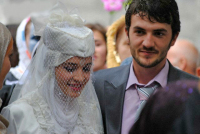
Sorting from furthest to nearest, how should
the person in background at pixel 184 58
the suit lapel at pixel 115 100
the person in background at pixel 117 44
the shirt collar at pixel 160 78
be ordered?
the person in background at pixel 184 58 → the person in background at pixel 117 44 → the shirt collar at pixel 160 78 → the suit lapel at pixel 115 100

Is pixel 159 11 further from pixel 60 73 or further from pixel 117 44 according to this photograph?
pixel 117 44

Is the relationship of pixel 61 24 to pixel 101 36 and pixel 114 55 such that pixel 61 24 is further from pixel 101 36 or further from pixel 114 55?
pixel 101 36

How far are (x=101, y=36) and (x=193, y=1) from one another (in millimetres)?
3715

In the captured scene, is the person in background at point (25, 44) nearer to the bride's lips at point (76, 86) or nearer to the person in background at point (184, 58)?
the person in background at point (184, 58)

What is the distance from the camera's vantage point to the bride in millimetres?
2936

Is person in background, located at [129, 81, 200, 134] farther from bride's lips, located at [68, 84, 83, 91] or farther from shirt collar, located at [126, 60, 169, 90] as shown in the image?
shirt collar, located at [126, 60, 169, 90]

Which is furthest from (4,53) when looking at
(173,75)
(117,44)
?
(117,44)

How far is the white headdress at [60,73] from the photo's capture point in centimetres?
299

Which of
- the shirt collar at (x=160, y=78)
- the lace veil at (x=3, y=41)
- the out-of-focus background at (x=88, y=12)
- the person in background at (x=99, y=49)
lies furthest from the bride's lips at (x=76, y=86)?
the out-of-focus background at (x=88, y=12)

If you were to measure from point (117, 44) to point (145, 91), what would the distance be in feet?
4.88

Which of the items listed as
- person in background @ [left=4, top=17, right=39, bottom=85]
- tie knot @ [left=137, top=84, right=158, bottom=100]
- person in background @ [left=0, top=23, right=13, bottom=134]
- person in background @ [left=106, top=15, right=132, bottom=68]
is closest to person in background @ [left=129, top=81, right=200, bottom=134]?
person in background @ [left=0, top=23, right=13, bottom=134]

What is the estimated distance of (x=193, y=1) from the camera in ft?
27.4

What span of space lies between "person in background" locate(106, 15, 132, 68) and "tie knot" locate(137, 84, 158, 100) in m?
1.30

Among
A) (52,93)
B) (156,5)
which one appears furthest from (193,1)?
(52,93)
